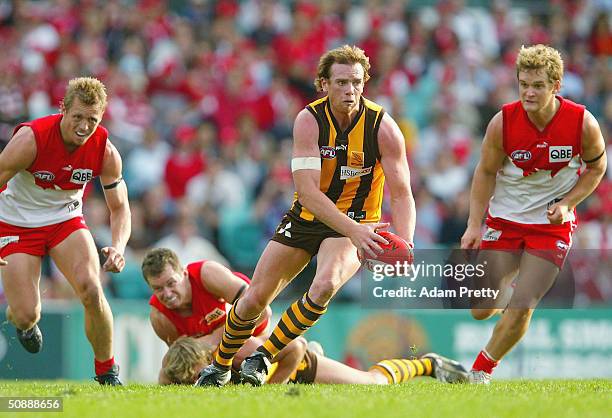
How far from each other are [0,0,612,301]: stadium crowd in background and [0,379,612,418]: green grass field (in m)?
6.31

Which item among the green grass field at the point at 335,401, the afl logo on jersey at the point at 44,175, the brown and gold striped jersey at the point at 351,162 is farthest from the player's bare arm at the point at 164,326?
the brown and gold striped jersey at the point at 351,162

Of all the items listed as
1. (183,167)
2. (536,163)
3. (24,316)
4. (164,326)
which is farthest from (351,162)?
(183,167)

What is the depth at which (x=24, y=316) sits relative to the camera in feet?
28.3

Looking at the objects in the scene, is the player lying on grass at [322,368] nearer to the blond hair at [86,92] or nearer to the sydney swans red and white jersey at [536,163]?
the sydney swans red and white jersey at [536,163]

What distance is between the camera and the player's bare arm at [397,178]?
25.0 feet

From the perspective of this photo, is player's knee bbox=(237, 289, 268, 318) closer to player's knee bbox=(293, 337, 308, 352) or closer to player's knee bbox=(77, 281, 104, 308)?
player's knee bbox=(293, 337, 308, 352)

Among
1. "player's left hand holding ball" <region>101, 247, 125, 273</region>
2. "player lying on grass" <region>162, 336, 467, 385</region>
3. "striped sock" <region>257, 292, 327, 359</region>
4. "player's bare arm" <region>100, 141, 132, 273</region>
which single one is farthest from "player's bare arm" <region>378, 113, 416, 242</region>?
"player's bare arm" <region>100, 141, 132, 273</region>

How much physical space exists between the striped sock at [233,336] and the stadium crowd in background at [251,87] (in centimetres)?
570

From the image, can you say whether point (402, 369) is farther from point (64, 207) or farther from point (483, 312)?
point (64, 207)

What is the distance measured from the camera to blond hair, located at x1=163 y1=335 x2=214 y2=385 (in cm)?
816

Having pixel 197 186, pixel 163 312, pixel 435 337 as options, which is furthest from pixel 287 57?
pixel 163 312

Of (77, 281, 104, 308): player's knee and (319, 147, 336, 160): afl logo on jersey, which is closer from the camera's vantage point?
(319, 147, 336, 160): afl logo on jersey

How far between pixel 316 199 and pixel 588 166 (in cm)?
228

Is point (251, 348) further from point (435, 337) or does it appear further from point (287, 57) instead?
point (287, 57)
